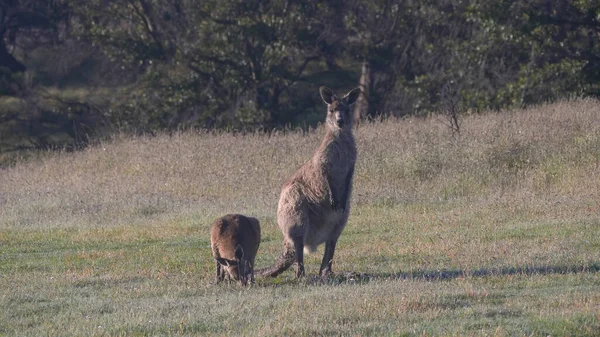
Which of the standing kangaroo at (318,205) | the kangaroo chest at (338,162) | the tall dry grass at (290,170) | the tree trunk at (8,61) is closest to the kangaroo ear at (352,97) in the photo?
the standing kangaroo at (318,205)

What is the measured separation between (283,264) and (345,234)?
3.25 metres

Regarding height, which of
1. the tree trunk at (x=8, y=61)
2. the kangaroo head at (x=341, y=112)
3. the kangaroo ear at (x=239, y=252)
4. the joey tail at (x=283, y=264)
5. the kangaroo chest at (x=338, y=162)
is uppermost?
the kangaroo head at (x=341, y=112)

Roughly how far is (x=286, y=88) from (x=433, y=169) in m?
13.8

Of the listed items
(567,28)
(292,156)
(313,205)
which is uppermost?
(567,28)

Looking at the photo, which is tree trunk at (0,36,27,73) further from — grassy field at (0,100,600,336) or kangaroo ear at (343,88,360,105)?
kangaroo ear at (343,88,360,105)

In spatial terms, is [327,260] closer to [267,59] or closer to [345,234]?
[345,234]

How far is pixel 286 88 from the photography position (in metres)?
30.0

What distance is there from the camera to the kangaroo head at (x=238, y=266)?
29.4 feet

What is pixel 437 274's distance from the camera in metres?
9.41

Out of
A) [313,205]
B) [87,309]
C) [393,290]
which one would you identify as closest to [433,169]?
[313,205]

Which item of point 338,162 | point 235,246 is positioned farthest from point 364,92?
point 235,246

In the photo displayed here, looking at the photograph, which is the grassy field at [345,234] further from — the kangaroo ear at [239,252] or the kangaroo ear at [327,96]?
the kangaroo ear at [327,96]

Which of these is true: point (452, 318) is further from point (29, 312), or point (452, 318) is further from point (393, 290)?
point (29, 312)

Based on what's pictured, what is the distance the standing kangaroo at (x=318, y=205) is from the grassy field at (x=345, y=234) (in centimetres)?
28
